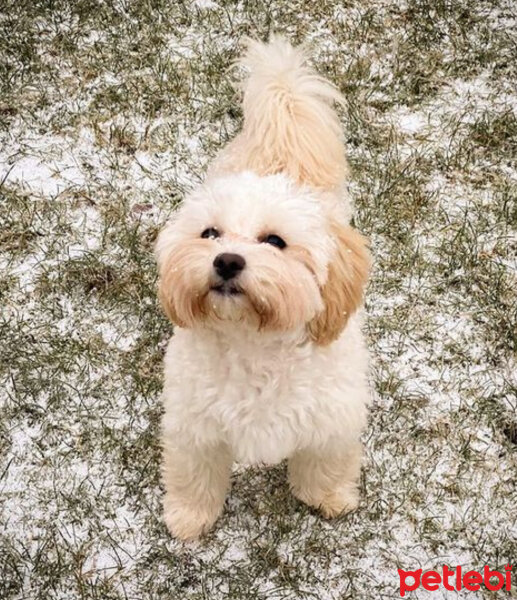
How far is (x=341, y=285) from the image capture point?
81.6 inches

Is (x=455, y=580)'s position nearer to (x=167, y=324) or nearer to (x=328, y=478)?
(x=328, y=478)

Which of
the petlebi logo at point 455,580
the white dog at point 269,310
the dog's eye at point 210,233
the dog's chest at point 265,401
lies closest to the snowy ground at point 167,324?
the petlebi logo at point 455,580

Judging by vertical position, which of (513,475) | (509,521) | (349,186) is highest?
(349,186)

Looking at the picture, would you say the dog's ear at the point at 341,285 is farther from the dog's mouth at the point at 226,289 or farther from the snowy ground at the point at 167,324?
the snowy ground at the point at 167,324

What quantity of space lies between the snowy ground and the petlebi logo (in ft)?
0.11

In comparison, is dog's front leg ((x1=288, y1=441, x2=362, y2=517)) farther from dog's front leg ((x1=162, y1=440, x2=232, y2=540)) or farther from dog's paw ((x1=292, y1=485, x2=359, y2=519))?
dog's front leg ((x1=162, y1=440, x2=232, y2=540))

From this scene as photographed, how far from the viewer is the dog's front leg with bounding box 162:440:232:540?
2652 millimetres

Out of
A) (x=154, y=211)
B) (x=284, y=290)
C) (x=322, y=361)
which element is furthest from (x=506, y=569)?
(x=154, y=211)

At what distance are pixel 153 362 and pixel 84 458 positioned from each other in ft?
1.75

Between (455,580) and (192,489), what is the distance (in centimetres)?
109

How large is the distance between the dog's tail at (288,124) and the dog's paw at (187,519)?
4.44ft

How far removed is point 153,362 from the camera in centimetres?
330

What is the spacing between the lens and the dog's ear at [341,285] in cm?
205

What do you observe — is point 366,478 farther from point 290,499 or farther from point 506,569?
point 506,569
